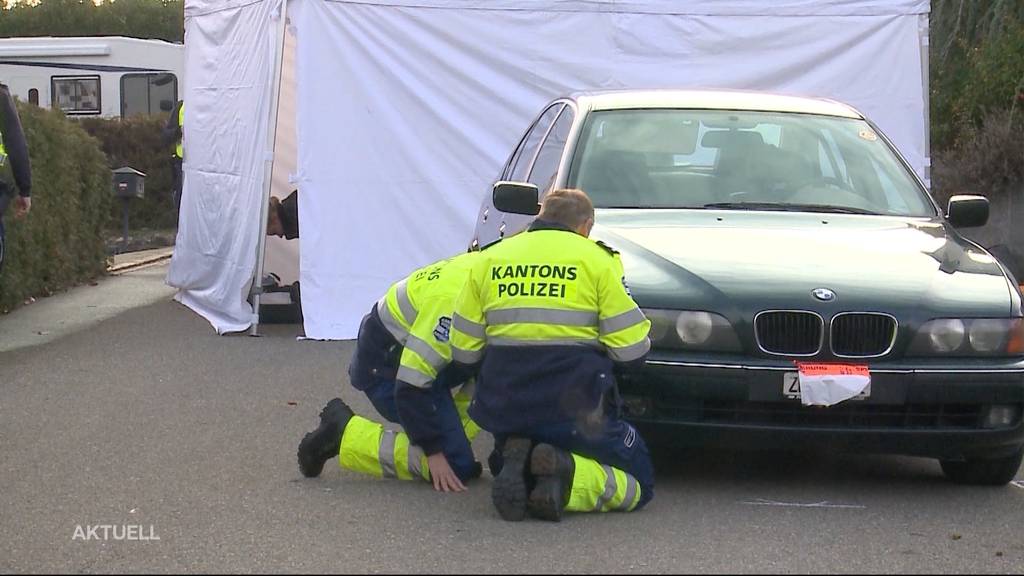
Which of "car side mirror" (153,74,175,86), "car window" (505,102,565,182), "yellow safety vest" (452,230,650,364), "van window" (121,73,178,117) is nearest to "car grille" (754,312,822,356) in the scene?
"yellow safety vest" (452,230,650,364)

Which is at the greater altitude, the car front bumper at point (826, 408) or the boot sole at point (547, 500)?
the car front bumper at point (826, 408)

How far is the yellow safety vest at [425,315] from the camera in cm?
576

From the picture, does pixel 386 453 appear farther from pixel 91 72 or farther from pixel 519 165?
pixel 91 72

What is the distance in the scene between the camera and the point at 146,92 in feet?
89.6

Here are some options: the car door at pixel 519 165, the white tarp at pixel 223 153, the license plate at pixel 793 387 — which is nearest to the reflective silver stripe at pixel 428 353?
the license plate at pixel 793 387

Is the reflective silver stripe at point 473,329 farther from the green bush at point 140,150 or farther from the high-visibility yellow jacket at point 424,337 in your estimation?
the green bush at point 140,150

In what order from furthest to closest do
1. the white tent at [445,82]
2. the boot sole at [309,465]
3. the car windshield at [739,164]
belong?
the white tent at [445,82]
the car windshield at [739,164]
the boot sole at [309,465]

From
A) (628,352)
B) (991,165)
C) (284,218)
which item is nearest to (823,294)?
(628,352)

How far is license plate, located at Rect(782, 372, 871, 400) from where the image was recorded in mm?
5699

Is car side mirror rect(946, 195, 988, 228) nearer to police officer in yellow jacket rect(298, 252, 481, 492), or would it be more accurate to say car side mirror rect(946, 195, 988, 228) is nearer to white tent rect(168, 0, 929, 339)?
police officer in yellow jacket rect(298, 252, 481, 492)

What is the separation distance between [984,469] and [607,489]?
167 centimetres

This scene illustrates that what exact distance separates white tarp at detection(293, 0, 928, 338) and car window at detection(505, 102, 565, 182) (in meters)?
2.26

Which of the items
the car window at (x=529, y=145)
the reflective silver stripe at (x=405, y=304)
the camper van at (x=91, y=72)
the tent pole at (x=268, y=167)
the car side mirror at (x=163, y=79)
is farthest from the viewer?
the car side mirror at (x=163, y=79)

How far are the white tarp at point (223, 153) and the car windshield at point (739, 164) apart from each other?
Answer: 421cm
